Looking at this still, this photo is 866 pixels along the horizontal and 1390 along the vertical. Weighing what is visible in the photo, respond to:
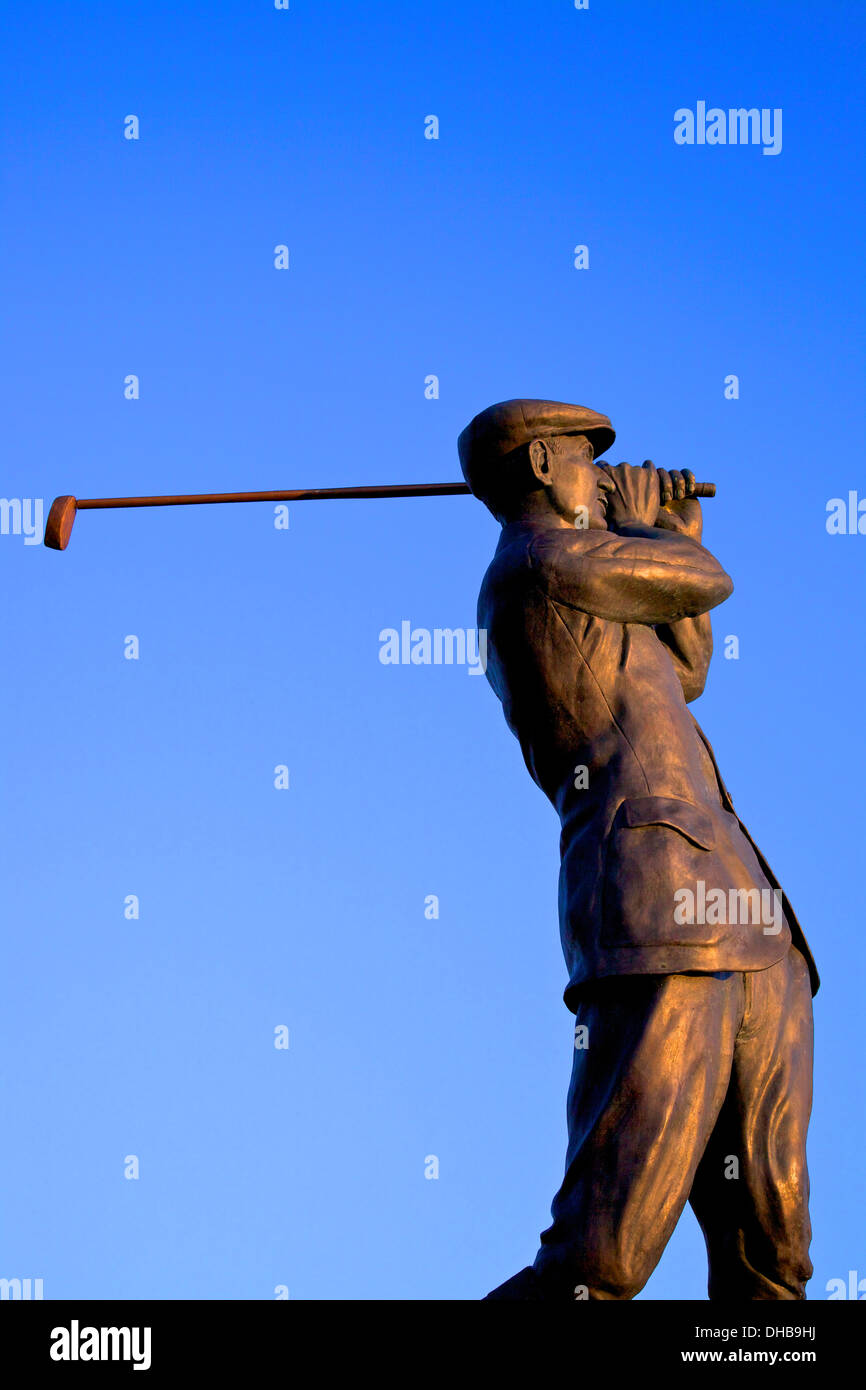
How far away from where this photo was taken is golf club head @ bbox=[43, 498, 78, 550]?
8695 mm

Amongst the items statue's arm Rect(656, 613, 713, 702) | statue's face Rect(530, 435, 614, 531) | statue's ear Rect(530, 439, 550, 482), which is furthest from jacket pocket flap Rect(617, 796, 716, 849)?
statue's ear Rect(530, 439, 550, 482)

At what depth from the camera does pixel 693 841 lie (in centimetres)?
724

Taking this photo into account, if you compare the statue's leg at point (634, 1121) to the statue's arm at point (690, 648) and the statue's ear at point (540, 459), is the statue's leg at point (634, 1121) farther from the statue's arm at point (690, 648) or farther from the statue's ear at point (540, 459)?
the statue's ear at point (540, 459)

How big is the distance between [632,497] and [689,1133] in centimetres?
261

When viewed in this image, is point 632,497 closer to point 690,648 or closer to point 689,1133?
point 690,648

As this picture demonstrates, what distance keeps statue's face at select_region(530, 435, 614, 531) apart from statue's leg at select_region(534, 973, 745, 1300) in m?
1.90

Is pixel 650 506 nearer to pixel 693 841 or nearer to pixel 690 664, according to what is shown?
pixel 690 664

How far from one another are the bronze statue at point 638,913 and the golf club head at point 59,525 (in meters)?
1.86

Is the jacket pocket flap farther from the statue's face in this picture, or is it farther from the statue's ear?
the statue's ear

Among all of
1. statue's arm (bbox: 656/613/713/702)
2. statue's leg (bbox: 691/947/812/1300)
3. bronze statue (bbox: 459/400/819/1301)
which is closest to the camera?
bronze statue (bbox: 459/400/819/1301)

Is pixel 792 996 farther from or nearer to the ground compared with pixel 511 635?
nearer to the ground
